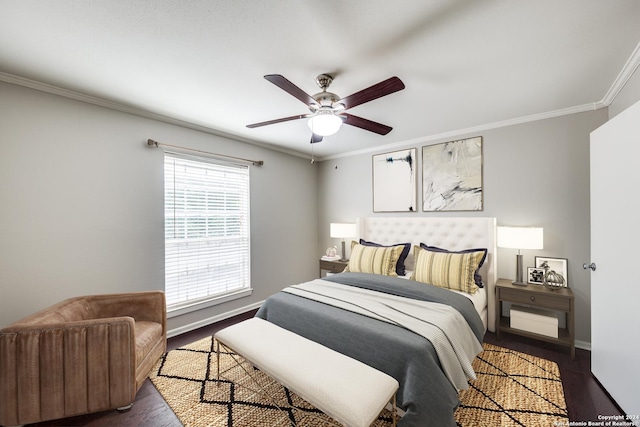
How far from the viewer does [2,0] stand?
4.32 feet

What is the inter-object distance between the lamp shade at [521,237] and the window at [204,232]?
10.6 ft

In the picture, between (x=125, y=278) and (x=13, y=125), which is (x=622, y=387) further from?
(x=13, y=125)

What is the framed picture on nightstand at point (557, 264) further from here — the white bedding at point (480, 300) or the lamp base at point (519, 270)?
the white bedding at point (480, 300)

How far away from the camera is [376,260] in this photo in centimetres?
323

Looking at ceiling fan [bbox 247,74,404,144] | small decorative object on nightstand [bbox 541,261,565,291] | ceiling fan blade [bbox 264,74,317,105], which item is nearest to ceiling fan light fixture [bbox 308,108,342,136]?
ceiling fan [bbox 247,74,404,144]

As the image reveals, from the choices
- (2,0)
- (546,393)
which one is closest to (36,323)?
(2,0)

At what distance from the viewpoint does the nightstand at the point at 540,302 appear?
2.40m

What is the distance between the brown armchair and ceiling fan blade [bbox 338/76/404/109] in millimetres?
2229

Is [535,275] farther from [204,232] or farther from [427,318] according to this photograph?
[204,232]

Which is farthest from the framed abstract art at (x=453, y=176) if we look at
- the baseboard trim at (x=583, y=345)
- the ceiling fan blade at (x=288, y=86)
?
the ceiling fan blade at (x=288, y=86)

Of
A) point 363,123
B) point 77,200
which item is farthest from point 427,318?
point 77,200

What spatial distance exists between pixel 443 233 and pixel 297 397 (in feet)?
8.36

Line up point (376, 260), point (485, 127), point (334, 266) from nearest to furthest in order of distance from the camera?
point (485, 127) < point (376, 260) < point (334, 266)

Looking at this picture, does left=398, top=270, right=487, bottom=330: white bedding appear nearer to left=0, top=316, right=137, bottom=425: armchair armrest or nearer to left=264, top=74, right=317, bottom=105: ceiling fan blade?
left=264, top=74, right=317, bottom=105: ceiling fan blade
